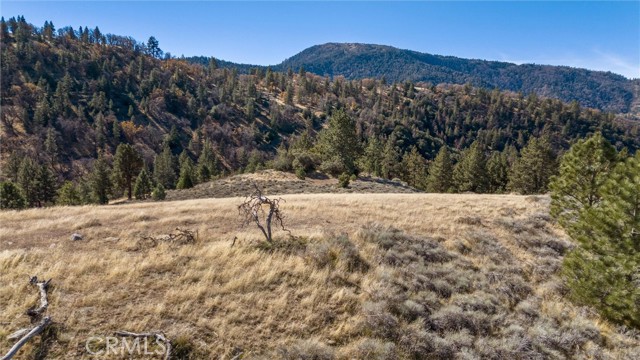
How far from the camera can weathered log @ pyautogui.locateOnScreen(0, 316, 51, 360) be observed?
5.21 m

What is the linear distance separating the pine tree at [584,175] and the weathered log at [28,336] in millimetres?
20603

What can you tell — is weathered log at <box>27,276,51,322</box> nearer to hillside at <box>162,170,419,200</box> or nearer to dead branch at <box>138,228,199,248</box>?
dead branch at <box>138,228,199,248</box>

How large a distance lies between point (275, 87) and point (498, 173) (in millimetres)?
149020

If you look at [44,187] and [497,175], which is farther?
[497,175]

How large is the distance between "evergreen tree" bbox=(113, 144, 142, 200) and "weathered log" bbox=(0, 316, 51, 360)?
152 feet

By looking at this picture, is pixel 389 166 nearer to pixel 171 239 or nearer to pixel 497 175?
pixel 497 175

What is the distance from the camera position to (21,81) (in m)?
117

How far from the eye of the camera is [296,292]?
29.1 feet

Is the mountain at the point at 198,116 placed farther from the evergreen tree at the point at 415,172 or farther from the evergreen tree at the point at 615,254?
the evergreen tree at the point at 615,254

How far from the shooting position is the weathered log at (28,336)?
521cm

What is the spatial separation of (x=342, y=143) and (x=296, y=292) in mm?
44591

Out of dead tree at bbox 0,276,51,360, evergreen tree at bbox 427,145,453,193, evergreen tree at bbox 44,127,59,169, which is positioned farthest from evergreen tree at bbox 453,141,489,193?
evergreen tree at bbox 44,127,59,169

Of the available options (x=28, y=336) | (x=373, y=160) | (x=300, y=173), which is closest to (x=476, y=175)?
(x=373, y=160)

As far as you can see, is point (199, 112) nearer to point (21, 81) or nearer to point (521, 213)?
point (21, 81)
